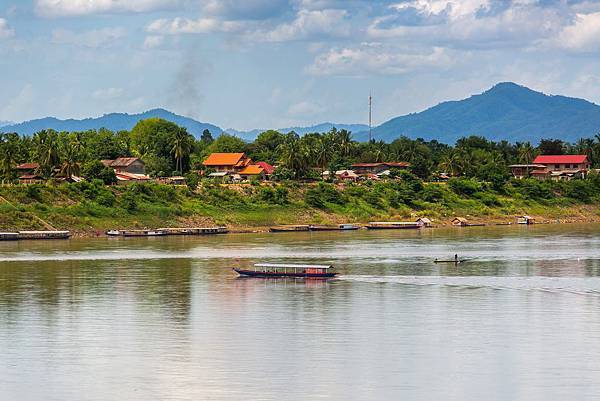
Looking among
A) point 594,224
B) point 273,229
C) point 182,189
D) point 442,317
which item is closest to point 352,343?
point 442,317

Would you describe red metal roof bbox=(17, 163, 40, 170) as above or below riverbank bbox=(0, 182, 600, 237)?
above

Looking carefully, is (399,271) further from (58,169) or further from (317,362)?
(58,169)

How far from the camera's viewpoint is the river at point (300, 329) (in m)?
51.2

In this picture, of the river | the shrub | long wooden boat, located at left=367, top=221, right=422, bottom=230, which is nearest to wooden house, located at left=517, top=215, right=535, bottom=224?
long wooden boat, located at left=367, top=221, right=422, bottom=230

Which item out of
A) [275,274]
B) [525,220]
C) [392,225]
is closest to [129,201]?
[392,225]

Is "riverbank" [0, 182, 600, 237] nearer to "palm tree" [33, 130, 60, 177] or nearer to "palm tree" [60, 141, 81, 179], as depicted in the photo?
"palm tree" [60, 141, 81, 179]

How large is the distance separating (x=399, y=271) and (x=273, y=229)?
221ft

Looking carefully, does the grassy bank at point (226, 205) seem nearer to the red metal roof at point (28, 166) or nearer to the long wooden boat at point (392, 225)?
the long wooden boat at point (392, 225)

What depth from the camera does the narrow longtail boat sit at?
9394 cm

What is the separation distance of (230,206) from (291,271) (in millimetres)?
76779

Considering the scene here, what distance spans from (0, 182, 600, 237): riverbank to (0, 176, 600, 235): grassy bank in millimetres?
142

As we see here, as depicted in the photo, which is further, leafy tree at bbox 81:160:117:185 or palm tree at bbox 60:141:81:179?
leafy tree at bbox 81:160:117:185

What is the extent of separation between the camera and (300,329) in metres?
65.9

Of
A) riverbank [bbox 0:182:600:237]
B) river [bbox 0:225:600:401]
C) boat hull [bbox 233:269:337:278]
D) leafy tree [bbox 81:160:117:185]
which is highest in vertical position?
leafy tree [bbox 81:160:117:185]
